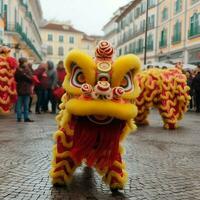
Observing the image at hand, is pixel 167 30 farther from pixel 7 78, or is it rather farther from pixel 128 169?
pixel 128 169

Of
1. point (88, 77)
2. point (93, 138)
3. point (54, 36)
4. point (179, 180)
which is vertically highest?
point (54, 36)

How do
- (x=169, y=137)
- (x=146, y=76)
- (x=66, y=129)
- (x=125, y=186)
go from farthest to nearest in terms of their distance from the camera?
(x=146, y=76), (x=169, y=137), (x=125, y=186), (x=66, y=129)

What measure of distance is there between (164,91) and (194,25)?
23.2m

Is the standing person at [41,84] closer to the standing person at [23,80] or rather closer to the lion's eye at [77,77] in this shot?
the standing person at [23,80]

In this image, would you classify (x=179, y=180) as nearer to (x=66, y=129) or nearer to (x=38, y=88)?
(x=66, y=129)

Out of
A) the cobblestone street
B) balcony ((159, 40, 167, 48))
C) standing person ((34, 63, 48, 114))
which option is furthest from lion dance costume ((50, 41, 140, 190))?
balcony ((159, 40, 167, 48))

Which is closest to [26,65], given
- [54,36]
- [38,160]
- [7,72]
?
[7,72]

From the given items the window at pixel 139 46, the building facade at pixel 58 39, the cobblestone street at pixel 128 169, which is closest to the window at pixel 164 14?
the window at pixel 139 46

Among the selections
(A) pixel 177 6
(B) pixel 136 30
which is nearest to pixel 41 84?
(A) pixel 177 6

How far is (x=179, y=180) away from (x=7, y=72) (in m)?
7.82

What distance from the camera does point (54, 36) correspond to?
101250mm

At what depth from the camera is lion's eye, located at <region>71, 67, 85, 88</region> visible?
513cm

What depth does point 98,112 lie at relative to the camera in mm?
4848

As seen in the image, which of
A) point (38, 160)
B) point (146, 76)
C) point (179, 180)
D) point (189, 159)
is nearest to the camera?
point (179, 180)
